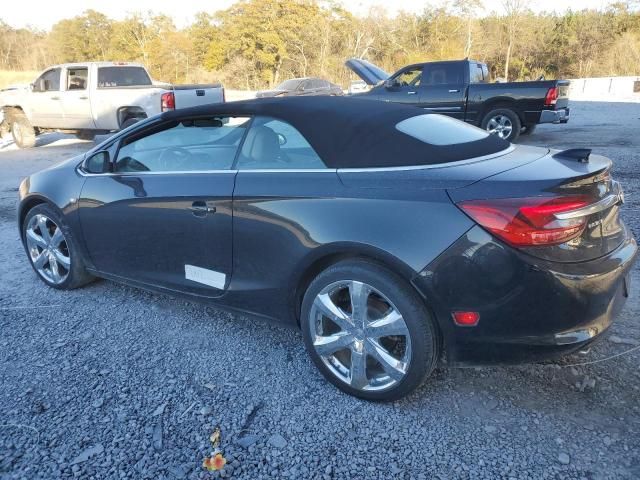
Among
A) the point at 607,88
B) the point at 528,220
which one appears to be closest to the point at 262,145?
the point at 528,220

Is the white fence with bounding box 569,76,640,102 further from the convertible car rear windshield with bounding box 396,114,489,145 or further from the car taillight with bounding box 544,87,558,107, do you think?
the convertible car rear windshield with bounding box 396,114,489,145

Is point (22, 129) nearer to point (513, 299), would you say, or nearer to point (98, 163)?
point (98, 163)

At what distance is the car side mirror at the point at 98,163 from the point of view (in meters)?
3.62

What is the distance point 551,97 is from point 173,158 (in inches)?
369

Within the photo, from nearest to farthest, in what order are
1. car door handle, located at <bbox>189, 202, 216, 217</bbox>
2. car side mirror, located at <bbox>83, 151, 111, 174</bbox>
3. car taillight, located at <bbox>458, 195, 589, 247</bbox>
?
car taillight, located at <bbox>458, 195, 589, 247</bbox>
car door handle, located at <bbox>189, 202, 216, 217</bbox>
car side mirror, located at <bbox>83, 151, 111, 174</bbox>

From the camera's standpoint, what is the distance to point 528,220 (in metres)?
2.14

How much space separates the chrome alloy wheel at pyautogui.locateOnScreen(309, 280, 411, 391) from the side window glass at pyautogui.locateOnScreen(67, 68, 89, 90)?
11.3 meters

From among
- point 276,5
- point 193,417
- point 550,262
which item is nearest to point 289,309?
point 193,417

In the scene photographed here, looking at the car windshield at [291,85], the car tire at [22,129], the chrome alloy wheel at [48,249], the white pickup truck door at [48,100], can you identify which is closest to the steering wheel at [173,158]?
the chrome alloy wheel at [48,249]

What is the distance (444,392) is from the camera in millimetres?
2672

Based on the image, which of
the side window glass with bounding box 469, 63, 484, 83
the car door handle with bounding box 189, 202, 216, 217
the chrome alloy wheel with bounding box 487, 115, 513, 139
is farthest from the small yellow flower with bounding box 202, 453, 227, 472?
the side window glass with bounding box 469, 63, 484, 83

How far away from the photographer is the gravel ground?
7.22 ft

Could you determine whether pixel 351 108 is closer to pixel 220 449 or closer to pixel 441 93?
pixel 220 449

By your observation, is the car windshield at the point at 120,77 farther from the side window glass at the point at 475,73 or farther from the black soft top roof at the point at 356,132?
the black soft top roof at the point at 356,132
